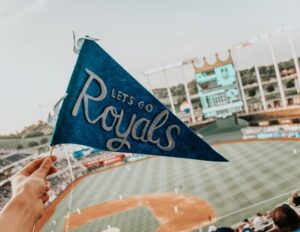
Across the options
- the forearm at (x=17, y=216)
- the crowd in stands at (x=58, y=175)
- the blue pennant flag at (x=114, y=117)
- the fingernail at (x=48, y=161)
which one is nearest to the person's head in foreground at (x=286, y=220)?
the blue pennant flag at (x=114, y=117)

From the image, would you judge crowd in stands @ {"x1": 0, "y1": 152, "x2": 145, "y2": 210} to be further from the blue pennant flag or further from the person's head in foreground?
the person's head in foreground

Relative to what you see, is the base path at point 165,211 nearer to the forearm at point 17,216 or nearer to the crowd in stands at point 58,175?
the crowd in stands at point 58,175

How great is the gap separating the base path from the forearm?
48.8 feet

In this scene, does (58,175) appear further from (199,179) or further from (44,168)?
(44,168)

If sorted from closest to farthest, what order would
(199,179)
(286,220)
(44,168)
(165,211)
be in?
(44,168) < (286,220) < (165,211) < (199,179)

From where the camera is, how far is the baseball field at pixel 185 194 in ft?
52.8

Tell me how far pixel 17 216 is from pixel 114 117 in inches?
85.8

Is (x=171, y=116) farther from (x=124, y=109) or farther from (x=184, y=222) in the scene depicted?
(x=184, y=222)

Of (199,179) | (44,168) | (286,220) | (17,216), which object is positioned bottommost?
(199,179)

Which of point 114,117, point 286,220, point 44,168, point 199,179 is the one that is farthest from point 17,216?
point 199,179

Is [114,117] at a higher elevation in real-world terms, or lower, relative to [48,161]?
higher

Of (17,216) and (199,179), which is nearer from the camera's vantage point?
(17,216)

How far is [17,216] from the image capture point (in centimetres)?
135

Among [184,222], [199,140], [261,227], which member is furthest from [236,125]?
[199,140]
